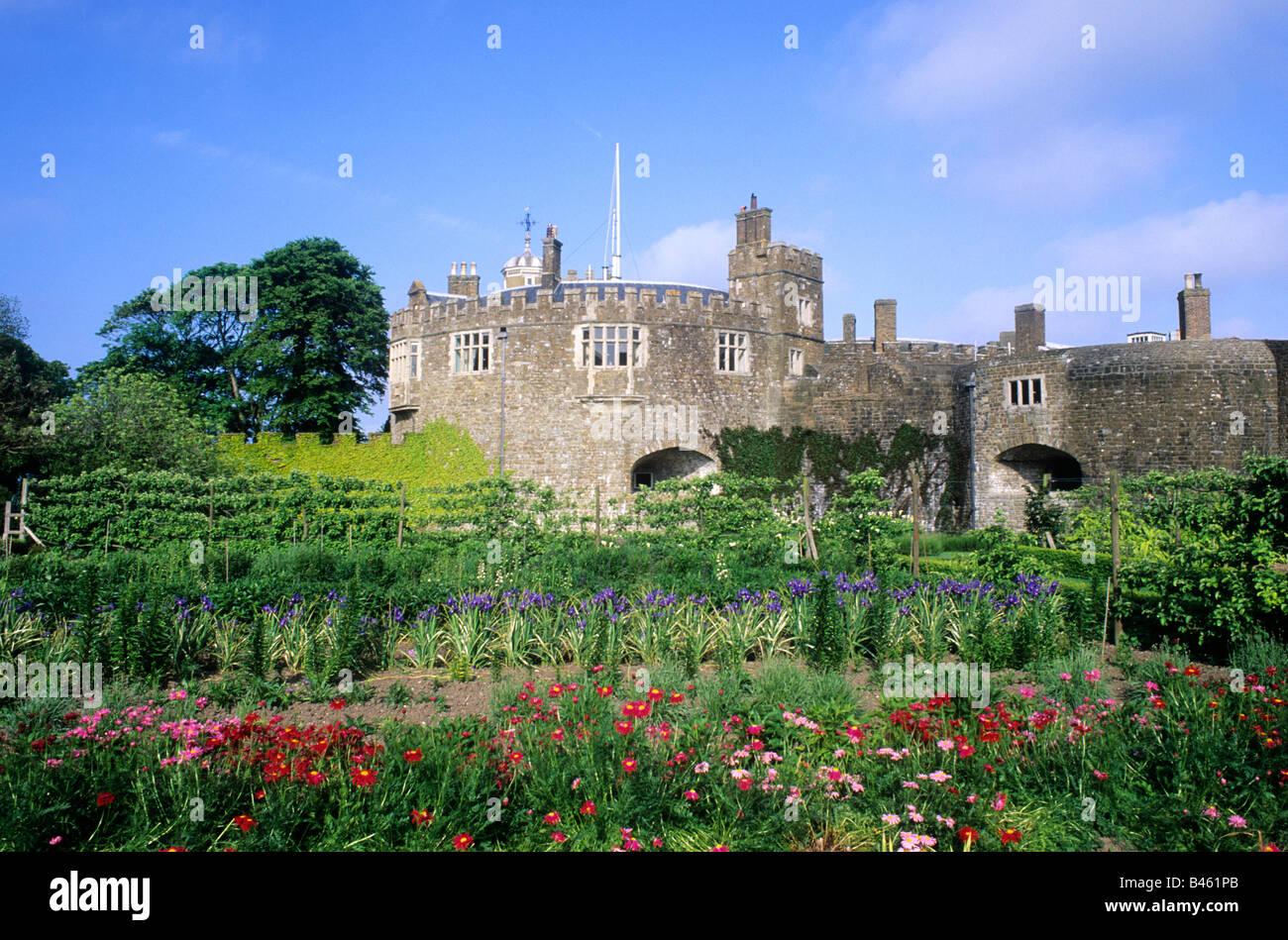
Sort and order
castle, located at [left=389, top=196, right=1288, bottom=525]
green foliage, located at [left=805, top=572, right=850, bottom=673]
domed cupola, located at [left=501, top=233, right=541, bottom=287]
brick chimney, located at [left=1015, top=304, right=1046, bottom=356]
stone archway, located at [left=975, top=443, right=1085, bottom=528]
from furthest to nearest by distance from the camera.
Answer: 1. domed cupola, located at [left=501, top=233, right=541, bottom=287]
2. brick chimney, located at [left=1015, top=304, right=1046, bottom=356]
3. stone archway, located at [left=975, top=443, right=1085, bottom=528]
4. castle, located at [left=389, top=196, right=1288, bottom=525]
5. green foliage, located at [left=805, top=572, right=850, bottom=673]

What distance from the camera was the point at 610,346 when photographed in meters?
28.0

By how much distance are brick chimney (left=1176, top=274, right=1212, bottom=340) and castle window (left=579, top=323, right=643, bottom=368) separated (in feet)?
55.6

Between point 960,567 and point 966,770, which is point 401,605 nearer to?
point 966,770

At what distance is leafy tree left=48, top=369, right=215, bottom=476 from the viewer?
23719 millimetres

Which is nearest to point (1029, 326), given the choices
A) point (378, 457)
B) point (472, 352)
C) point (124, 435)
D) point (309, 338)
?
point (472, 352)

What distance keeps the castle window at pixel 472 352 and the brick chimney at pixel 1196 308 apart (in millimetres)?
21740

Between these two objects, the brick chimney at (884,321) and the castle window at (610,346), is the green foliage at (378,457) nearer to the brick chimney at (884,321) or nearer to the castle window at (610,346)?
the castle window at (610,346)

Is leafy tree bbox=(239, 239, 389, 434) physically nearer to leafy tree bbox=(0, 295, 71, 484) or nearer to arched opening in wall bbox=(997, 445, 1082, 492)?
leafy tree bbox=(0, 295, 71, 484)

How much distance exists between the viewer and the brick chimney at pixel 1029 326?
29844 millimetres

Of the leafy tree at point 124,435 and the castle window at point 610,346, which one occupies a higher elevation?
the castle window at point 610,346

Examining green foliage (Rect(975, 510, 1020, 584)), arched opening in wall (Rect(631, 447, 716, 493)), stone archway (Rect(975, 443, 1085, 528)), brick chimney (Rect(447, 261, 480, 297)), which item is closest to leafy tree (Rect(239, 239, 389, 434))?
brick chimney (Rect(447, 261, 480, 297))

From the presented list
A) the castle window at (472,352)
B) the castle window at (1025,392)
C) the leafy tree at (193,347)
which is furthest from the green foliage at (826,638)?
the leafy tree at (193,347)

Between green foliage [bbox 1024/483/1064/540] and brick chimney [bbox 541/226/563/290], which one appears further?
brick chimney [bbox 541/226/563/290]

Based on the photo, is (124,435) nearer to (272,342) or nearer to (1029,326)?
(272,342)
